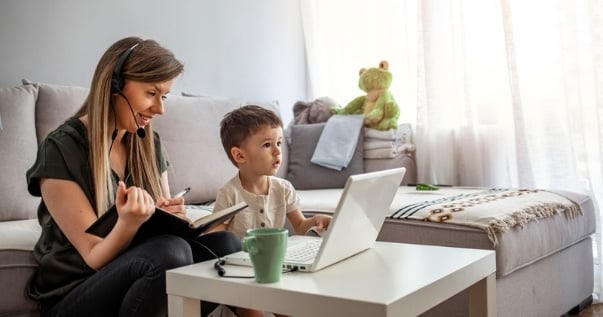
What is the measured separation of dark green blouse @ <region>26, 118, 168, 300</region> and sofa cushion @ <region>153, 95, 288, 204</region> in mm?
943

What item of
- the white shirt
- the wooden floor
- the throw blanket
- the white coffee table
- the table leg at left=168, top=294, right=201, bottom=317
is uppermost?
the white shirt

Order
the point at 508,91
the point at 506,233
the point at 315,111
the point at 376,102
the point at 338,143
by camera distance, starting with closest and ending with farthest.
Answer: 1. the point at 506,233
2. the point at 508,91
3. the point at 338,143
4. the point at 376,102
5. the point at 315,111

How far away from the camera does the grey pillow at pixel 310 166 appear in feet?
9.13

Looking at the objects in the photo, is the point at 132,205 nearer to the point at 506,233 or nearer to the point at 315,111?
the point at 506,233

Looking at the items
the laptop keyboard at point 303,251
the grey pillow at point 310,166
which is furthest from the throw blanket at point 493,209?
the grey pillow at point 310,166

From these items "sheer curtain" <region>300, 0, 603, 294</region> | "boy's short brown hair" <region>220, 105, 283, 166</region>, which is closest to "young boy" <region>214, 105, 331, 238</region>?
"boy's short brown hair" <region>220, 105, 283, 166</region>

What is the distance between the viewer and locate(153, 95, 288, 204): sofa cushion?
7.79 ft

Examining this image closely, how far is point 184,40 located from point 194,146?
2.22 ft

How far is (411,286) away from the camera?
3.21ft

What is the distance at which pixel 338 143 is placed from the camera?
110 inches

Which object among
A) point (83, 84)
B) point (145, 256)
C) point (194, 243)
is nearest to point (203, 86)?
point (83, 84)

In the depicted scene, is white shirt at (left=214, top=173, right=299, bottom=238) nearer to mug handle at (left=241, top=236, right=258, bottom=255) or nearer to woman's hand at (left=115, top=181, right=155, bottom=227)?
woman's hand at (left=115, top=181, right=155, bottom=227)

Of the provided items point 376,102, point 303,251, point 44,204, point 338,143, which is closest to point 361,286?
point 303,251

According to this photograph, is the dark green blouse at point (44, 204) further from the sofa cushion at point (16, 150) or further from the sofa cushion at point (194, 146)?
the sofa cushion at point (194, 146)
